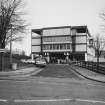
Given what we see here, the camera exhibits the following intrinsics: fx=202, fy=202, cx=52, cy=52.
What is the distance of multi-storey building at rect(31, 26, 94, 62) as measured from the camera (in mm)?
78500

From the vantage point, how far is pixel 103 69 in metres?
26.1

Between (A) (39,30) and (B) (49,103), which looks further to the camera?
(A) (39,30)

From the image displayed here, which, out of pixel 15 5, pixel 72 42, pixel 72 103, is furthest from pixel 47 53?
pixel 72 103

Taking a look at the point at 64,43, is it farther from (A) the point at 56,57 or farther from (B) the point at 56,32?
(A) the point at 56,57

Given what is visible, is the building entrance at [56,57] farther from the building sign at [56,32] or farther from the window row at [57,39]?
the building sign at [56,32]

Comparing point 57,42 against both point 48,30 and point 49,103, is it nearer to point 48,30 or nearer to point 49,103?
point 48,30

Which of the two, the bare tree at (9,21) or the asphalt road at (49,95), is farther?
the bare tree at (9,21)

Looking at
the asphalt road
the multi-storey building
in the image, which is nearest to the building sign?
the multi-storey building

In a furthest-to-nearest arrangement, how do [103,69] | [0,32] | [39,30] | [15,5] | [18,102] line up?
[39,30]
[15,5]
[0,32]
[103,69]
[18,102]

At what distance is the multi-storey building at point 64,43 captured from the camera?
258 feet

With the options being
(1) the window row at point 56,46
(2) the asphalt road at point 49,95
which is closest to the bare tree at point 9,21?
(2) the asphalt road at point 49,95

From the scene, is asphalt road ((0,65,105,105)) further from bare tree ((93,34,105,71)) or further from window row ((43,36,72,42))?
window row ((43,36,72,42))

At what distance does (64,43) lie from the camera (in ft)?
258

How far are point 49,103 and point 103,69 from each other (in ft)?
63.9
